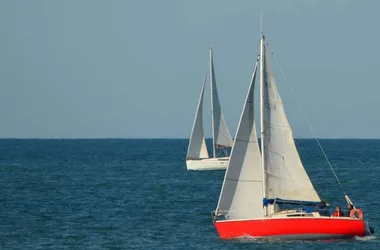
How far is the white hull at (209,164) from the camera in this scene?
314ft

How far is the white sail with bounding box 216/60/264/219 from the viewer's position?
43.7 meters

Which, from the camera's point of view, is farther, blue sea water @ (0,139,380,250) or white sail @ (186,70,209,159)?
white sail @ (186,70,209,159)

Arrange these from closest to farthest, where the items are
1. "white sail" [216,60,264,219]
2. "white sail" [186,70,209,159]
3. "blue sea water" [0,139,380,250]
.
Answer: "white sail" [216,60,264,219] → "blue sea water" [0,139,380,250] → "white sail" [186,70,209,159]

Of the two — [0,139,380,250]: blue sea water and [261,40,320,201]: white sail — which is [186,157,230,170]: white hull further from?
[261,40,320,201]: white sail

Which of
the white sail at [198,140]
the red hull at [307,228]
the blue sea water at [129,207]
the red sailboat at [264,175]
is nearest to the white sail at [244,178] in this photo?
the red sailboat at [264,175]

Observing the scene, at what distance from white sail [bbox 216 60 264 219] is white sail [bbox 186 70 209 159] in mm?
54600

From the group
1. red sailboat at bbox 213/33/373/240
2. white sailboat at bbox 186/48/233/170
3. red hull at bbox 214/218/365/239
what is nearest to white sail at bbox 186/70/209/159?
white sailboat at bbox 186/48/233/170

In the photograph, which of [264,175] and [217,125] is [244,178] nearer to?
[264,175]

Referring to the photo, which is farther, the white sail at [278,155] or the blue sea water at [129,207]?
the blue sea water at [129,207]

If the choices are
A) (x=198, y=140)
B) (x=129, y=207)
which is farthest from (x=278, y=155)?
(x=198, y=140)

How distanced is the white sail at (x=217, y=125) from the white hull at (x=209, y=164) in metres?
1.71

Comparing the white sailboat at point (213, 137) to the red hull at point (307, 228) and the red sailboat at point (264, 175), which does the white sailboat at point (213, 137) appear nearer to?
the red sailboat at point (264, 175)

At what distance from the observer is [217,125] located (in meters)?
99.2

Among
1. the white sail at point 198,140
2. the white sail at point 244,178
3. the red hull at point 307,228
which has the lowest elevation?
the red hull at point 307,228
